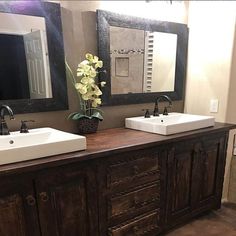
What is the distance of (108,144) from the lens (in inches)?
56.4

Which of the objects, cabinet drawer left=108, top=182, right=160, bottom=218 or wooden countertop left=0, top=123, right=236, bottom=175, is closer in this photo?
wooden countertop left=0, top=123, right=236, bottom=175

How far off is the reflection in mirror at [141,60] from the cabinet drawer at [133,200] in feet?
2.71

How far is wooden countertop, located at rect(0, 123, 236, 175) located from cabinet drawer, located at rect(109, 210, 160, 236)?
1.82 ft

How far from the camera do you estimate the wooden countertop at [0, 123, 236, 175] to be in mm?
1094

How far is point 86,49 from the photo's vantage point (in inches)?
69.3

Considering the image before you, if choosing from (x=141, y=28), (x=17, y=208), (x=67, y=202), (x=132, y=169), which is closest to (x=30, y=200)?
(x=17, y=208)

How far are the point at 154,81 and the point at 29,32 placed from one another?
3.83ft

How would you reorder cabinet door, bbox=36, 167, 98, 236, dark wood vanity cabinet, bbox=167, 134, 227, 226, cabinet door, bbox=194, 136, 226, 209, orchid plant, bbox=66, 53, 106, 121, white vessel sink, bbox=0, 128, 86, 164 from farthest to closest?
cabinet door, bbox=194, 136, 226, 209
dark wood vanity cabinet, bbox=167, 134, 227, 226
orchid plant, bbox=66, 53, 106, 121
cabinet door, bbox=36, 167, 98, 236
white vessel sink, bbox=0, 128, 86, 164

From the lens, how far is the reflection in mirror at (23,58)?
57.3 inches

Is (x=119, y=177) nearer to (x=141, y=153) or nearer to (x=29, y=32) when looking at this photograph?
(x=141, y=153)

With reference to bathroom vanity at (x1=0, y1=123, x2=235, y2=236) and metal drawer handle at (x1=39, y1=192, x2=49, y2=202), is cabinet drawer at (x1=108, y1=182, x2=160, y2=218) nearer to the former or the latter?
bathroom vanity at (x1=0, y1=123, x2=235, y2=236)

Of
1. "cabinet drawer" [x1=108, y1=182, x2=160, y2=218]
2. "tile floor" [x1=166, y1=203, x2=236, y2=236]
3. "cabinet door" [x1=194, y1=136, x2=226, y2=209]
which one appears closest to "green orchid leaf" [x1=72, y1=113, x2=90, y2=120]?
"cabinet drawer" [x1=108, y1=182, x2=160, y2=218]

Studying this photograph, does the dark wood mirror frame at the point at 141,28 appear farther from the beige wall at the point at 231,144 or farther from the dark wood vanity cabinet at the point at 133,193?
the dark wood vanity cabinet at the point at 133,193

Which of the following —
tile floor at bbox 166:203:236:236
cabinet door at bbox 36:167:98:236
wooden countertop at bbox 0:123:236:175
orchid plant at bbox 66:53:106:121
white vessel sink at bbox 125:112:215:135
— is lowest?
tile floor at bbox 166:203:236:236
